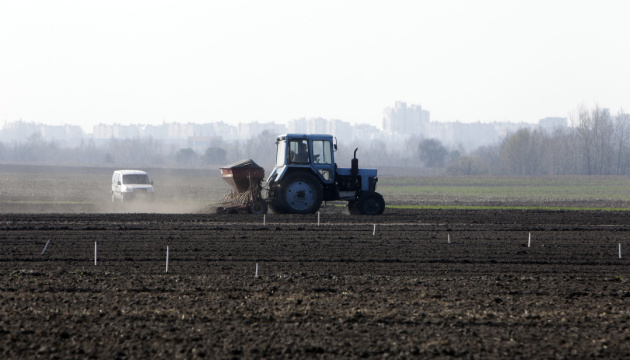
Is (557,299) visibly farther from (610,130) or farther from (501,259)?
(610,130)

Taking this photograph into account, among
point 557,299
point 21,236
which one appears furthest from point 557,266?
point 21,236

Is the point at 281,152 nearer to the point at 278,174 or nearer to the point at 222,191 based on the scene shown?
the point at 278,174

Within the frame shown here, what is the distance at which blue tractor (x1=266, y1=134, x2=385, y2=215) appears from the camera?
27266 millimetres

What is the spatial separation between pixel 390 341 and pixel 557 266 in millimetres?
8376

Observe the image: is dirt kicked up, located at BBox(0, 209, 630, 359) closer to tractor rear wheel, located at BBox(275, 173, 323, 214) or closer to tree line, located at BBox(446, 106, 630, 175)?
tractor rear wheel, located at BBox(275, 173, 323, 214)

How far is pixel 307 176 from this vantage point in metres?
27.4

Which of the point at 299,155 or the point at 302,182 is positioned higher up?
the point at 299,155

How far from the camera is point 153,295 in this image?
1263 centimetres

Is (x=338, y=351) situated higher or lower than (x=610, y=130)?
lower

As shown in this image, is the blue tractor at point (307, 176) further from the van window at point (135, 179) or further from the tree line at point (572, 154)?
the tree line at point (572, 154)

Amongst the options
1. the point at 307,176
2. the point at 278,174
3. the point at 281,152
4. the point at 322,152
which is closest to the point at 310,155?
the point at 322,152

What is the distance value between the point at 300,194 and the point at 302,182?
0.45 meters

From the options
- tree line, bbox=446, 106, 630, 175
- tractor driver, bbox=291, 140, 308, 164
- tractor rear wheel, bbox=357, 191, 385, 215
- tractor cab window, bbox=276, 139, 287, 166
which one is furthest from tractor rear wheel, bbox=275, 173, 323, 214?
tree line, bbox=446, 106, 630, 175

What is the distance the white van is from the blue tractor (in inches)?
421
